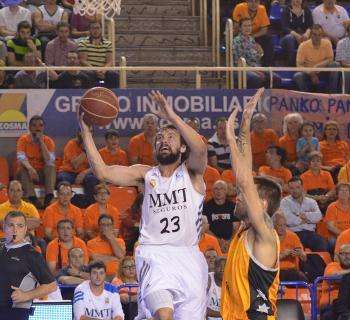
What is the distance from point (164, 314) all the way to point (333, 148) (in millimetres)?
9018

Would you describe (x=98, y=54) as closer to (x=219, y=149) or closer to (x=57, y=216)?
(x=219, y=149)

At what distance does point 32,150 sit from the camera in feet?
55.9

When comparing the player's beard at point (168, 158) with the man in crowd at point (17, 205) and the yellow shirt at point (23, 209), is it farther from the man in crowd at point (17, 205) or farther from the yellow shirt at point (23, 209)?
the yellow shirt at point (23, 209)

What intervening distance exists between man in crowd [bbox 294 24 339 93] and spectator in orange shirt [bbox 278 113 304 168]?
Answer: 1279 millimetres

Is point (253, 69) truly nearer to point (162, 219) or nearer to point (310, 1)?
point (310, 1)

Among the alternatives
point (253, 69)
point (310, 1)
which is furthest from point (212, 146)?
point (310, 1)

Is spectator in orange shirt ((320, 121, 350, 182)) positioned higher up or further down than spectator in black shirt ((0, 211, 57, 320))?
higher up

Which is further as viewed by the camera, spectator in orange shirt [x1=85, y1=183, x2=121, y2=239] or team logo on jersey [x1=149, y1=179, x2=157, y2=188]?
spectator in orange shirt [x1=85, y1=183, x2=121, y2=239]

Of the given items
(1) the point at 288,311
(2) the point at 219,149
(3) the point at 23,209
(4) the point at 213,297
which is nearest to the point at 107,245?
(3) the point at 23,209

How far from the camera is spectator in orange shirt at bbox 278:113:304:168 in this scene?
58.7ft

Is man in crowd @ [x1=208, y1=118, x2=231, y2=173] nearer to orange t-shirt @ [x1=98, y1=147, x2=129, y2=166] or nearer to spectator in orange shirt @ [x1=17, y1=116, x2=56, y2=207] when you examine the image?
orange t-shirt @ [x1=98, y1=147, x2=129, y2=166]

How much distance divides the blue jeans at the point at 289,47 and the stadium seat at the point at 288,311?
32.4ft

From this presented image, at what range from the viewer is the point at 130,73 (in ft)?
65.5

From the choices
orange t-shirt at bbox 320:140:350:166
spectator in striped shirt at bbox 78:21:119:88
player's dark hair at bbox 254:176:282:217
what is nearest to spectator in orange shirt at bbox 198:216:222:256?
orange t-shirt at bbox 320:140:350:166
